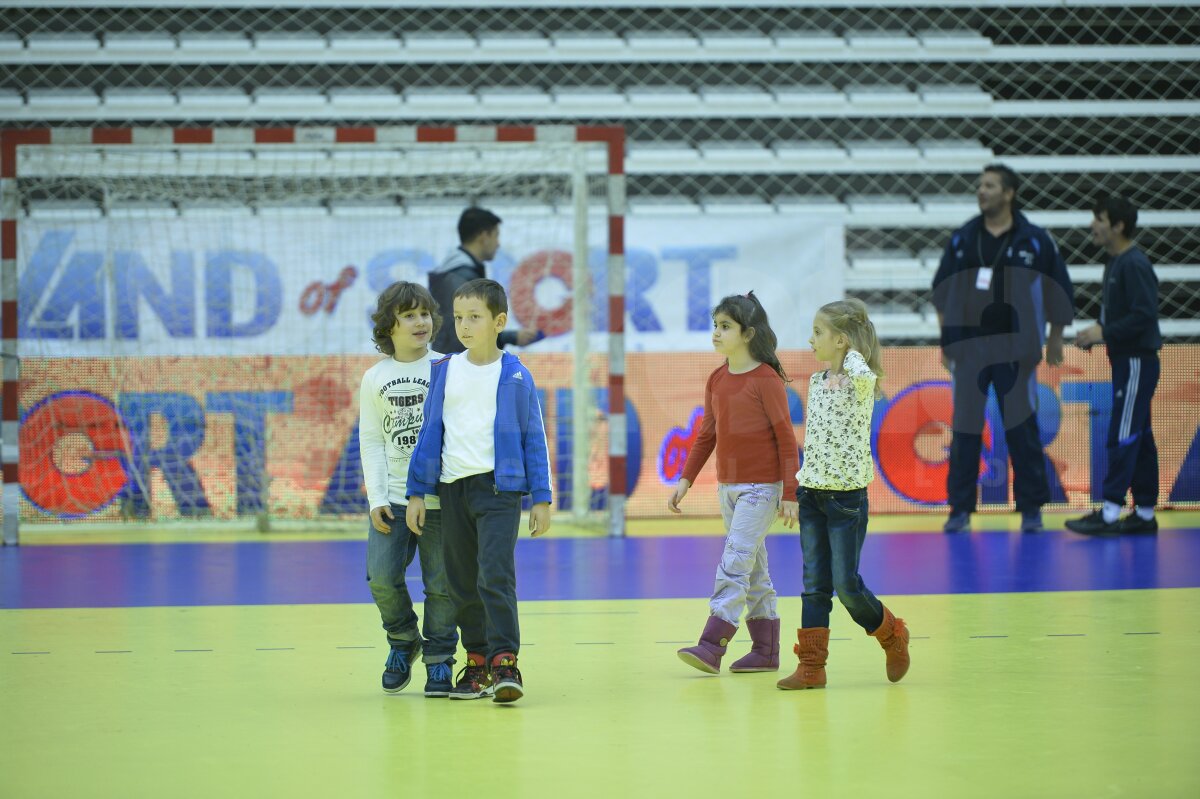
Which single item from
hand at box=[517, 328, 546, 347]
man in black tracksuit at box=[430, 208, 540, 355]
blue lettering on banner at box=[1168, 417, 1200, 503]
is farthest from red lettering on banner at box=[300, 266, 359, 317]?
blue lettering on banner at box=[1168, 417, 1200, 503]

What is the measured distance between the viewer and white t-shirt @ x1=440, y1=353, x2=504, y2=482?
4.38 metres

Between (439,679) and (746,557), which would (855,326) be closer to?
(746,557)

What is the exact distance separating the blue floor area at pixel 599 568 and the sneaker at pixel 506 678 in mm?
2337

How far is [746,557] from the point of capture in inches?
190

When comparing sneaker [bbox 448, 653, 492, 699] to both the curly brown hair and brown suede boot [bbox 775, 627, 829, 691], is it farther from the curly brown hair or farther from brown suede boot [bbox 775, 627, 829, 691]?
the curly brown hair

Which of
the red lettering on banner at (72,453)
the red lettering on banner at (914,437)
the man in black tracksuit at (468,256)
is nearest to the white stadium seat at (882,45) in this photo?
the red lettering on banner at (914,437)

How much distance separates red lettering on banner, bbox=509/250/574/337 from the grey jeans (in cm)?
641

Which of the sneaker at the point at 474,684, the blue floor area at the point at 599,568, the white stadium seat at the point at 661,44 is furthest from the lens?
the white stadium seat at the point at 661,44

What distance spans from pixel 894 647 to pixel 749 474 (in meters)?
0.79

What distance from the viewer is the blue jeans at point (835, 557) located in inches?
180

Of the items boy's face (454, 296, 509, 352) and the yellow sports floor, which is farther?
boy's face (454, 296, 509, 352)

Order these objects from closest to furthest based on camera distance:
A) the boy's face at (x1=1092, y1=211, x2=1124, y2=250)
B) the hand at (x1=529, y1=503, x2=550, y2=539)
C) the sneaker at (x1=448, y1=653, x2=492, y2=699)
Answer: the hand at (x1=529, y1=503, x2=550, y2=539) < the sneaker at (x1=448, y1=653, x2=492, y2=699) < the boy's face at (x1=1092, y1=211, x2=1124, y2=250)

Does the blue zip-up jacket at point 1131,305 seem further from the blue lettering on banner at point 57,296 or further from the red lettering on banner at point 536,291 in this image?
the blue lettering on banner at point 57,296

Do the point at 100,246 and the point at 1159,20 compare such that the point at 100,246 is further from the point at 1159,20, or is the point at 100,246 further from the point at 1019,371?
the point at 1159,20
